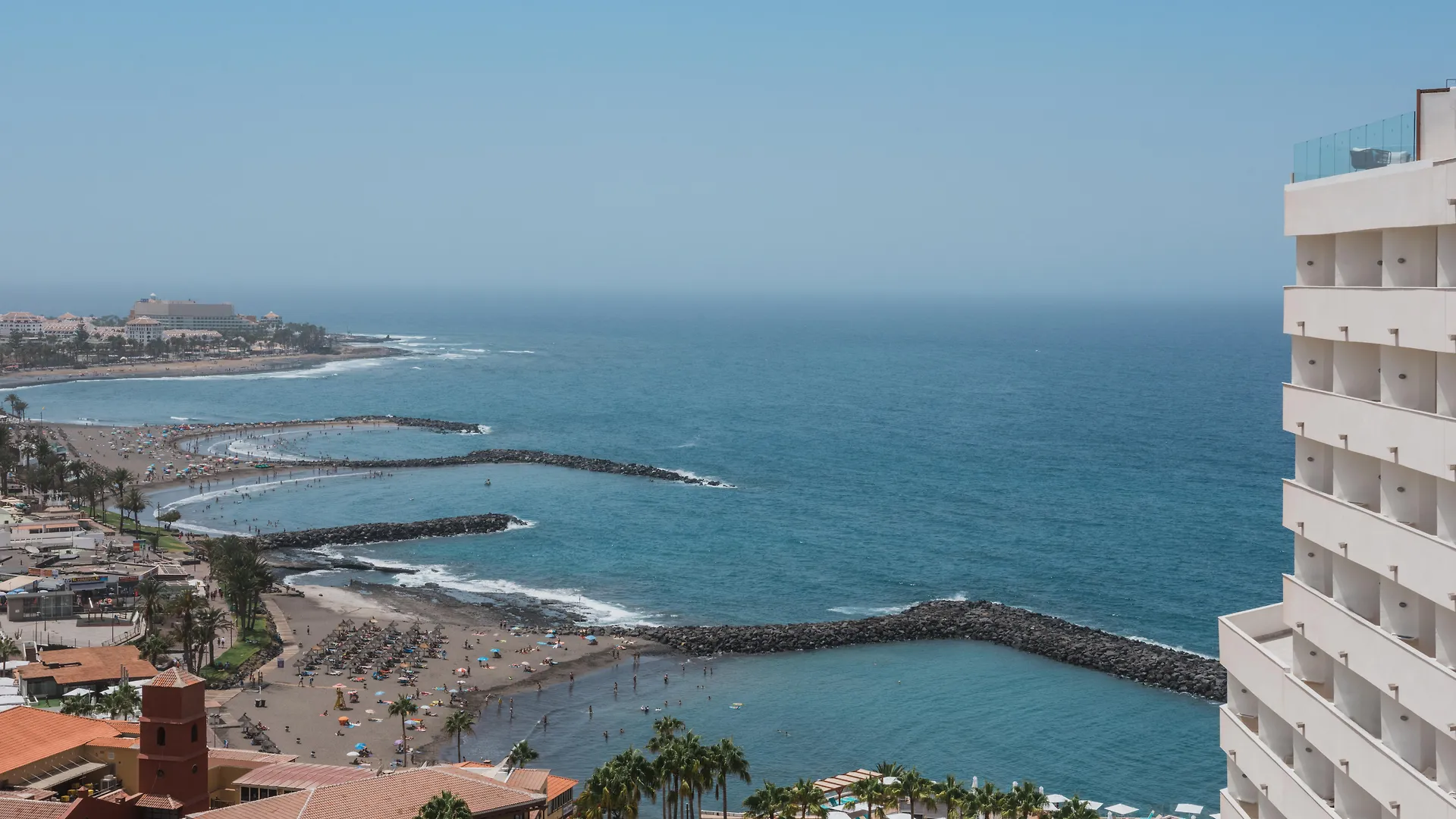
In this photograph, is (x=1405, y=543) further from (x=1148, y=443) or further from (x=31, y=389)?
(x=31, y=389)

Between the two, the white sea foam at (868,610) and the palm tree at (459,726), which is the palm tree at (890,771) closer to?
the palm tree at (459,726)

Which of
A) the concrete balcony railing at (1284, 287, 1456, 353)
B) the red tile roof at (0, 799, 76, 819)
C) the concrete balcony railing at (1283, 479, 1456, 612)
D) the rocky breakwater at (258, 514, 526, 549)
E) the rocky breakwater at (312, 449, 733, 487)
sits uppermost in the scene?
the concrete balcony railing at (1284, 287, 1456, 353)

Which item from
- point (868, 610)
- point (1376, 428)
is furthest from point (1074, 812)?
point (868, 610)

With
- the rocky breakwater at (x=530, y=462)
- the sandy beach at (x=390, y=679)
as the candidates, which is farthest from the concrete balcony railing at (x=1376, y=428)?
the rocky breakwater at (x=530, y=462)

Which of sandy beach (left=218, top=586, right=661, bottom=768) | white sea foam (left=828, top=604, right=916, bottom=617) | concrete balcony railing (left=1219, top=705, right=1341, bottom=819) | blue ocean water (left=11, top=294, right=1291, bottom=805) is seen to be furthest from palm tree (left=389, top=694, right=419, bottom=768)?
concrete balcony railing (left=1219, top=705, right=1341, bottom=819)


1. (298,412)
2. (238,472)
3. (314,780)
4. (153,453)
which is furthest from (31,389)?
(314,780)

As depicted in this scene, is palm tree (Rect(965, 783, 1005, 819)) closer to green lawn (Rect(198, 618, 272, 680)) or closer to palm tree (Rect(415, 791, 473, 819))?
palm tree (Rect(415, 791, 473, 819))

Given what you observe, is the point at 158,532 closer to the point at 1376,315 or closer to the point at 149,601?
the point at 149,601
